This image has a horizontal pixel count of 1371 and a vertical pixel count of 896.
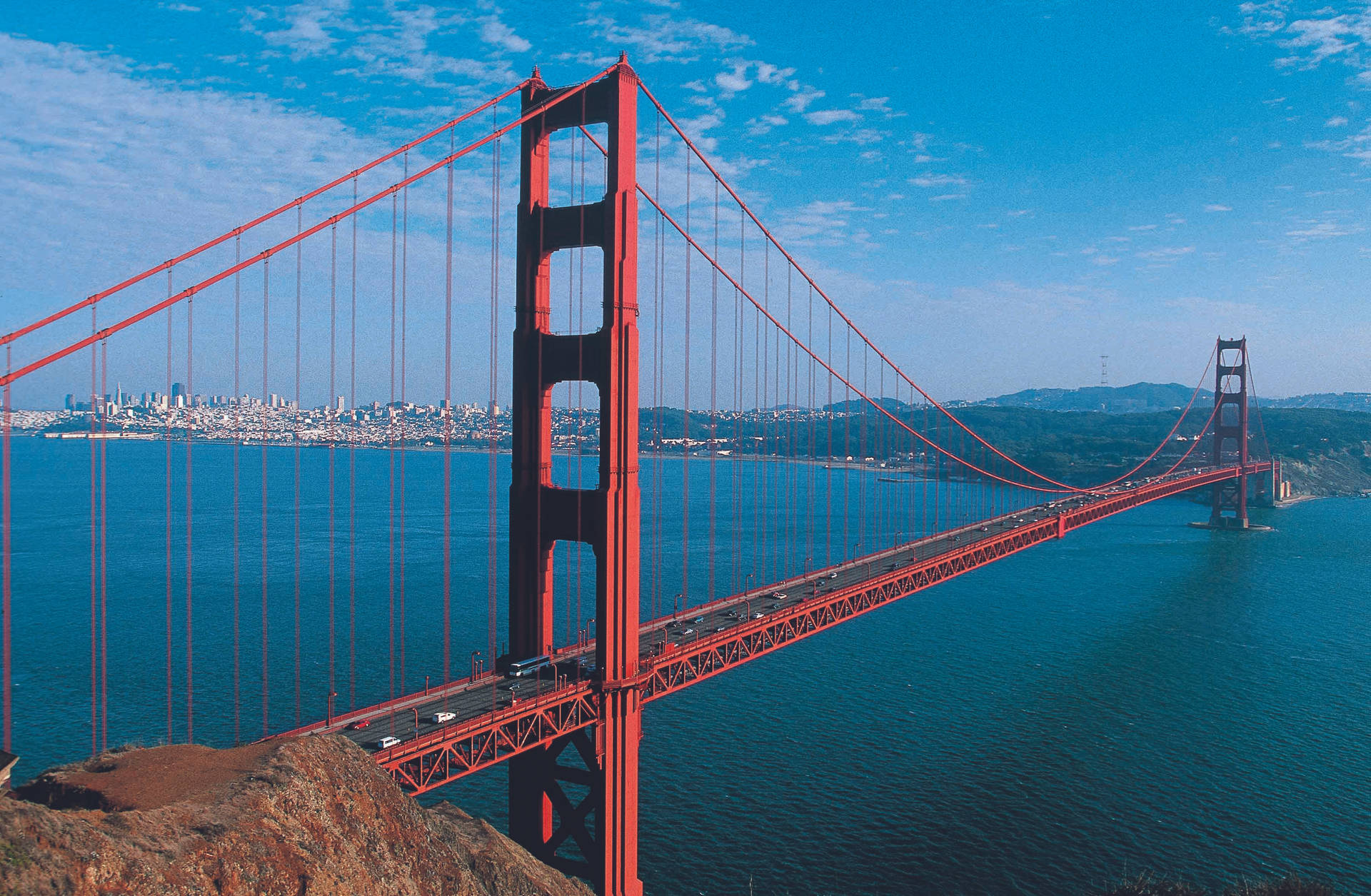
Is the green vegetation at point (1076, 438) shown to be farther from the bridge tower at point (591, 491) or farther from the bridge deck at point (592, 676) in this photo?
the bridge tower at point (591, 491)

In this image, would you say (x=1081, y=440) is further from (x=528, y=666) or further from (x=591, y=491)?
(x=528, y=666)

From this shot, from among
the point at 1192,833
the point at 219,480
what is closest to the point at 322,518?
the point at 219,480

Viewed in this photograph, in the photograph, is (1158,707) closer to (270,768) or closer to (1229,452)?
(270,768)

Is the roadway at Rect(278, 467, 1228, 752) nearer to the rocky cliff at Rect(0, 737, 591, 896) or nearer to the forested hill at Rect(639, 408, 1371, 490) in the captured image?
the rocky cliff at Rect(0, 737, 591, 896)

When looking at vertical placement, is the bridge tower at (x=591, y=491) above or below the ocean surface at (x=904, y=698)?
above

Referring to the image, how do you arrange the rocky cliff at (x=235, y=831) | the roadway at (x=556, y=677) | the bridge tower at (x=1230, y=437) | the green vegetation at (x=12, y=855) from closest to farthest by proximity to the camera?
the green vegetation at (x=12, y=855) → the rocky cliff at (x=235, y=831) → the roadway at (x=556, y=677) → the bridge tower at (x=1230, y=437)

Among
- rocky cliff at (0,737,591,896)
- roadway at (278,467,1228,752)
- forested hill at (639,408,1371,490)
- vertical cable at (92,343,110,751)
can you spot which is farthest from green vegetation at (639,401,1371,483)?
rocky cliff at (0,737,591,896)

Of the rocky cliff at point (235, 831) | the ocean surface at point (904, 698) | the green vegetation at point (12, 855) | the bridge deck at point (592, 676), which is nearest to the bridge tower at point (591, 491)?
the bridge deck at point (592, 676)

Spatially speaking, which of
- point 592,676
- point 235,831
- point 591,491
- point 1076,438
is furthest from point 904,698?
point 1076,438

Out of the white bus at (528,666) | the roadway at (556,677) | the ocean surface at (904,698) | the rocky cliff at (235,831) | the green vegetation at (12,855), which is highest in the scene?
the green vegetation at (12,855)
